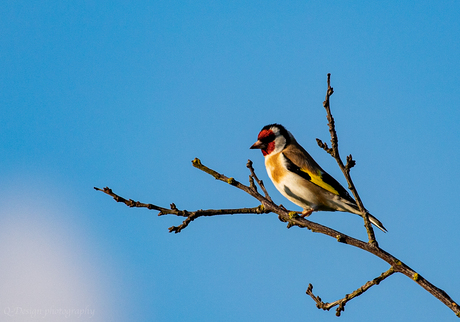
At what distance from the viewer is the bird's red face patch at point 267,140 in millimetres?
8938

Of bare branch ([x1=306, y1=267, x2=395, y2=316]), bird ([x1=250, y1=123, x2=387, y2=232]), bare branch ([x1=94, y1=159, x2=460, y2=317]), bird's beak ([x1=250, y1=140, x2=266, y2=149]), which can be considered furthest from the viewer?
bird's beak ([x1=250, y1=140, x2=266, y2=149])

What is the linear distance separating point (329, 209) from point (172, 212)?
3.90 m

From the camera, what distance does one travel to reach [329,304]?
511 centimetres

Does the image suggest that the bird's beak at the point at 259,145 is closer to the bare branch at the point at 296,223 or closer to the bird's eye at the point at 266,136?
the bird's eye at the point at 266,136

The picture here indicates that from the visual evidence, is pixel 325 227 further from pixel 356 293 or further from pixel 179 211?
pixel 179 211

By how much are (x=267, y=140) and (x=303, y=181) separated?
51.2 inches

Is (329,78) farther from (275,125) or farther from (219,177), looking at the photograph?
(275,125)

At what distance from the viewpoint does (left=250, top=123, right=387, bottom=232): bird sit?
7938 millimetres

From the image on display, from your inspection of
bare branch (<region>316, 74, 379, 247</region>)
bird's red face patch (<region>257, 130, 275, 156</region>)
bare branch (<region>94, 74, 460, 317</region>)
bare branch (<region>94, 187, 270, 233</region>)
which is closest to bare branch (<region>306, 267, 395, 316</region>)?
bare branch (<region>94, 74, 460, 317</region>)

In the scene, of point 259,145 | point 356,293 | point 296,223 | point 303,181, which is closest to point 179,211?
point 296,223

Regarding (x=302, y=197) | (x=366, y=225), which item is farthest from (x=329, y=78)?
(x=302, y=197)

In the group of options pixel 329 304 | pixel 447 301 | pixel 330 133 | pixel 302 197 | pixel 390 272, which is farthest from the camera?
pixel 302 197

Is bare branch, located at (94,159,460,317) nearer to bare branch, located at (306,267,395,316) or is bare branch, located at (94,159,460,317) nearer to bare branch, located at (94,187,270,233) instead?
bare branch, located at (94,187,270,233)

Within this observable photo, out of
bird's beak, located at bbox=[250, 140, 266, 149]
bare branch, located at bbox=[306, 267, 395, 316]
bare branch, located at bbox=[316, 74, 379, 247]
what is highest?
bird's beak, located at bbox=[250, 140, 266, 149]
